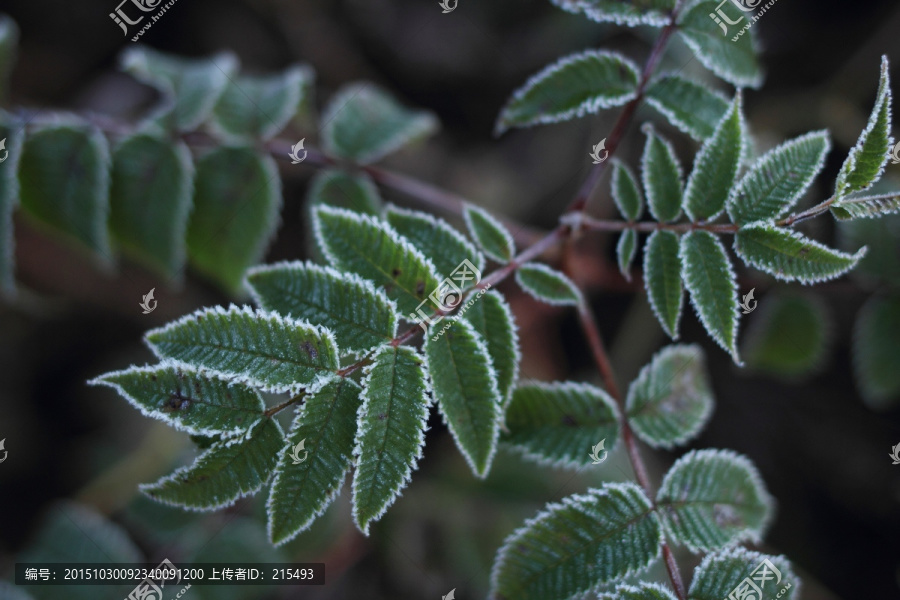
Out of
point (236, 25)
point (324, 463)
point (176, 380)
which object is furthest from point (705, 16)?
point (236, 25)

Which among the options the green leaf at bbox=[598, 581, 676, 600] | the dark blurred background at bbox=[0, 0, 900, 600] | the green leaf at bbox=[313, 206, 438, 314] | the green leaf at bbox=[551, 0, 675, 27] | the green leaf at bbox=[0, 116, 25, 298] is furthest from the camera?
the dark blurred background at bbox=[0, 0, 900, 600]

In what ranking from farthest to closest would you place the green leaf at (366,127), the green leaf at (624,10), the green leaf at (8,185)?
1. the green leaf at (366,127)
2. the green leaf at (8,185)
3. the green leaf at (624,10)

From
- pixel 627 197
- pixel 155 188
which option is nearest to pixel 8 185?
pixel 155 188
